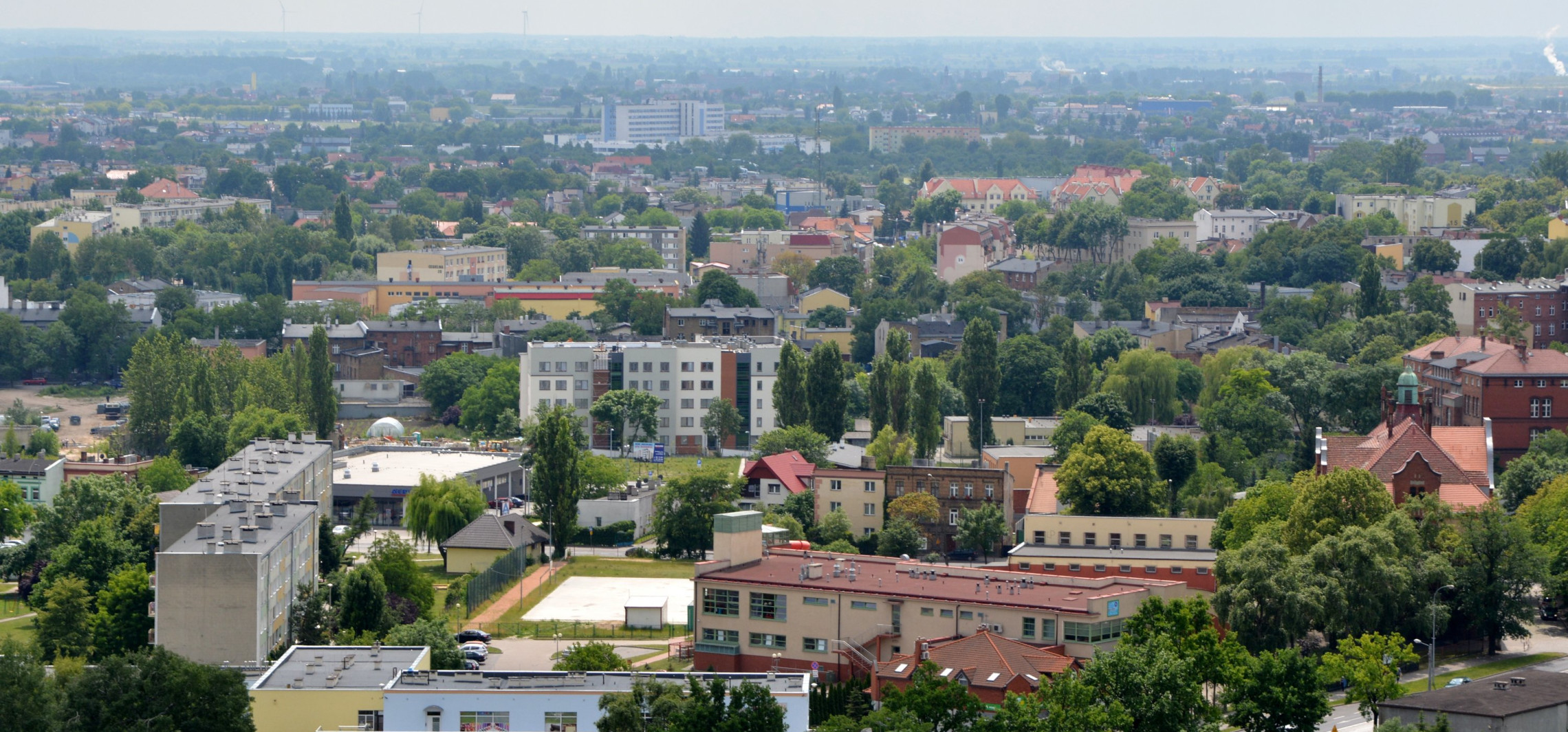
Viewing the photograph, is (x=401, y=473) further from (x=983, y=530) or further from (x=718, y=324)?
(x=718, y=324)

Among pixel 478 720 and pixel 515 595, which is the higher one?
pixel 478 720

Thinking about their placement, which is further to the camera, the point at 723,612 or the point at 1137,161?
the point at 1137,161

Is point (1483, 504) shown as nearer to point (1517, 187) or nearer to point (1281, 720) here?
point (1281, 720)

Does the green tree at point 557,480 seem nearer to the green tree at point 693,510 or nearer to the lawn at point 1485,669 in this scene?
the green tree at point 693,510

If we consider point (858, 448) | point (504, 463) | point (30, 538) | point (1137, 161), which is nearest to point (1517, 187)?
point (1137, 161)

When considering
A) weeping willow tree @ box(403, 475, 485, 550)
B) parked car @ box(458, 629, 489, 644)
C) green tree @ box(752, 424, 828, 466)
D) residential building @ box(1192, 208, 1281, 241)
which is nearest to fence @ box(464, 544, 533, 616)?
weeping willow tree @ box(403, 475, 485, 550)

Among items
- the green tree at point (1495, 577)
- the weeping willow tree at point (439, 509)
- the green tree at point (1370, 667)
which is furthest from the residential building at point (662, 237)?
the green tree at point (1370, 667)

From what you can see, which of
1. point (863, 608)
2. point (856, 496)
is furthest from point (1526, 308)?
point (863, 608)
